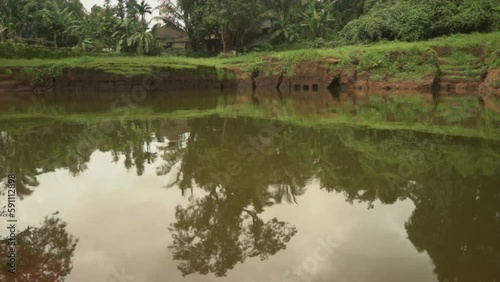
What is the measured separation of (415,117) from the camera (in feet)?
30.5

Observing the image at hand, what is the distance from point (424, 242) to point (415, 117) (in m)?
7.09

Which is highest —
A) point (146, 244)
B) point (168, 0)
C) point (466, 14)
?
point (168, 0)

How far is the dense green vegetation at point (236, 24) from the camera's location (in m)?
22.7

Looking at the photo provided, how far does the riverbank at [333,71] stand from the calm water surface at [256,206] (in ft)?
42.1

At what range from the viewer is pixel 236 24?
1190 inches

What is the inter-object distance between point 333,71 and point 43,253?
20.8 meters

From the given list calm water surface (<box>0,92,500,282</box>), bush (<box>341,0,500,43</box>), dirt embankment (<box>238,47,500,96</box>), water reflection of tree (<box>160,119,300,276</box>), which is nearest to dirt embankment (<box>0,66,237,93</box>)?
dirt embankment (<box>238,47,500,96</box>)

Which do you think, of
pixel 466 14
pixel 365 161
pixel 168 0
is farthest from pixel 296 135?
pixel 168 0

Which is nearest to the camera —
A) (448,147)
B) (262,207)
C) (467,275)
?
(467,275)

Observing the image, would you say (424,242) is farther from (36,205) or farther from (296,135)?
(296,135)

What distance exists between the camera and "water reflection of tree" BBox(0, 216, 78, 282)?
101 inches

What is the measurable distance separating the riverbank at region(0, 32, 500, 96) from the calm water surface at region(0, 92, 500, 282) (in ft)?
42.1

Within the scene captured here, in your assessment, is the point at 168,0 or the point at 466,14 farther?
the point at 168,0

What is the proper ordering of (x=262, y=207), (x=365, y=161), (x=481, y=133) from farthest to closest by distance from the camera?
1. (x=481, y=133)
2. (x=365, y=161)
3. (x=262, y=207)
